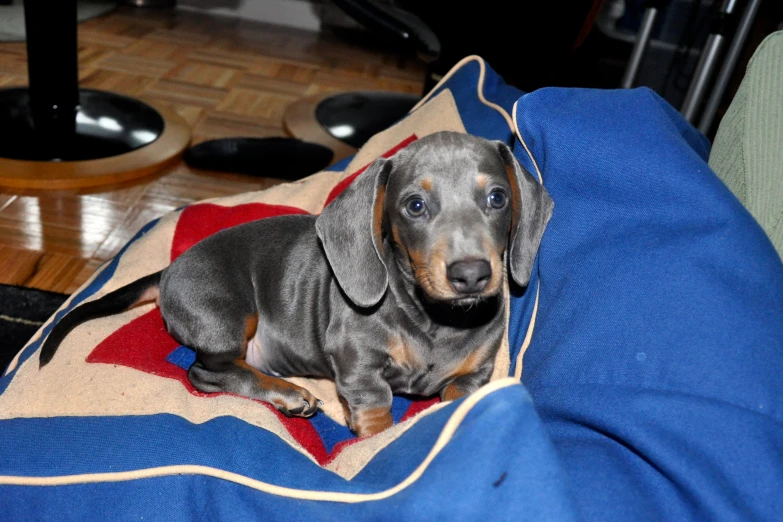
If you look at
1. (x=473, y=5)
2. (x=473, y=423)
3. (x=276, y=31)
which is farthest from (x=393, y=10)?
(x=276, y=31)

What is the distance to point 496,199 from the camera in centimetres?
165

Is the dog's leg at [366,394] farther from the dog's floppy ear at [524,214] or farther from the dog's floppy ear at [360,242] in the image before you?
the dog's floppy ear at [524,214]

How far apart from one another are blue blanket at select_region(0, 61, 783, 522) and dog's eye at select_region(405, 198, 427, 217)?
36 centimetres

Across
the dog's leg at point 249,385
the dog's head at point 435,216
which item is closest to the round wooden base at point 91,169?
the dog's leg at point 249,385

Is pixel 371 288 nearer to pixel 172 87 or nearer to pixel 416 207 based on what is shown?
pixel 416 207

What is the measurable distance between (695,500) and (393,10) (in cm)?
274

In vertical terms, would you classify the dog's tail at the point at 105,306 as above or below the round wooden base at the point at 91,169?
above

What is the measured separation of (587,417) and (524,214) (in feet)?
1.62

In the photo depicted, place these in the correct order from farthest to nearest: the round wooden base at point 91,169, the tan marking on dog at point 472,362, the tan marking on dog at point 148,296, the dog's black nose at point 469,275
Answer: the round wooden base at point 91,169 → the tan marking on dog at point 148,296 → the tan marking on dog at point 472,362 → the dog's black nose at point 469,275

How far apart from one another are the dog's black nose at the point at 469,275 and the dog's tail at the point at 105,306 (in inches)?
40.7

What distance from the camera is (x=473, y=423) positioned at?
3.76 ft

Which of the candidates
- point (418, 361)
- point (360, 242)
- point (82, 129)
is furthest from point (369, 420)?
Answer: point (82, 129)

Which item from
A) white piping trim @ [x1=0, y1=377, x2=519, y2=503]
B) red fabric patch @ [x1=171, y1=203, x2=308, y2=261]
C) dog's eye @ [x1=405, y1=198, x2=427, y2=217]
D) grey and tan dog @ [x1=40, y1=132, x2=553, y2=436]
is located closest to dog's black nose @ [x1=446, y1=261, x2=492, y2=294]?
grey and tan dog @ [x1=40, y1=132, x2=553, y2=436]

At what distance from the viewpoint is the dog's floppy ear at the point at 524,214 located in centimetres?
169
